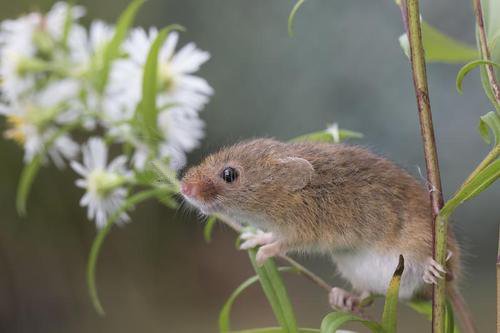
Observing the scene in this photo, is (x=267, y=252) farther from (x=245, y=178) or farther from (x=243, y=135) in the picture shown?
(x=243, y=135)

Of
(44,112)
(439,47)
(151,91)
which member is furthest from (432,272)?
(44,112)

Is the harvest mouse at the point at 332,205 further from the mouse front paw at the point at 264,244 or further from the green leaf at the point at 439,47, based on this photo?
the green leaf at the point at 439,47

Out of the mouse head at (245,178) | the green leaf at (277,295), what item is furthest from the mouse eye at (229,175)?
the green leaf at (277,295)

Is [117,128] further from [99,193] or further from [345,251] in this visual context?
[345,251]

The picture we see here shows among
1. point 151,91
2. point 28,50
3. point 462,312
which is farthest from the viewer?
point 28,50

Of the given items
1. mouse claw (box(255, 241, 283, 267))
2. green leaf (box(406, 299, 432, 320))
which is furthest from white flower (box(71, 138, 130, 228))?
green leaf (box(406, 299, 432, 320))
